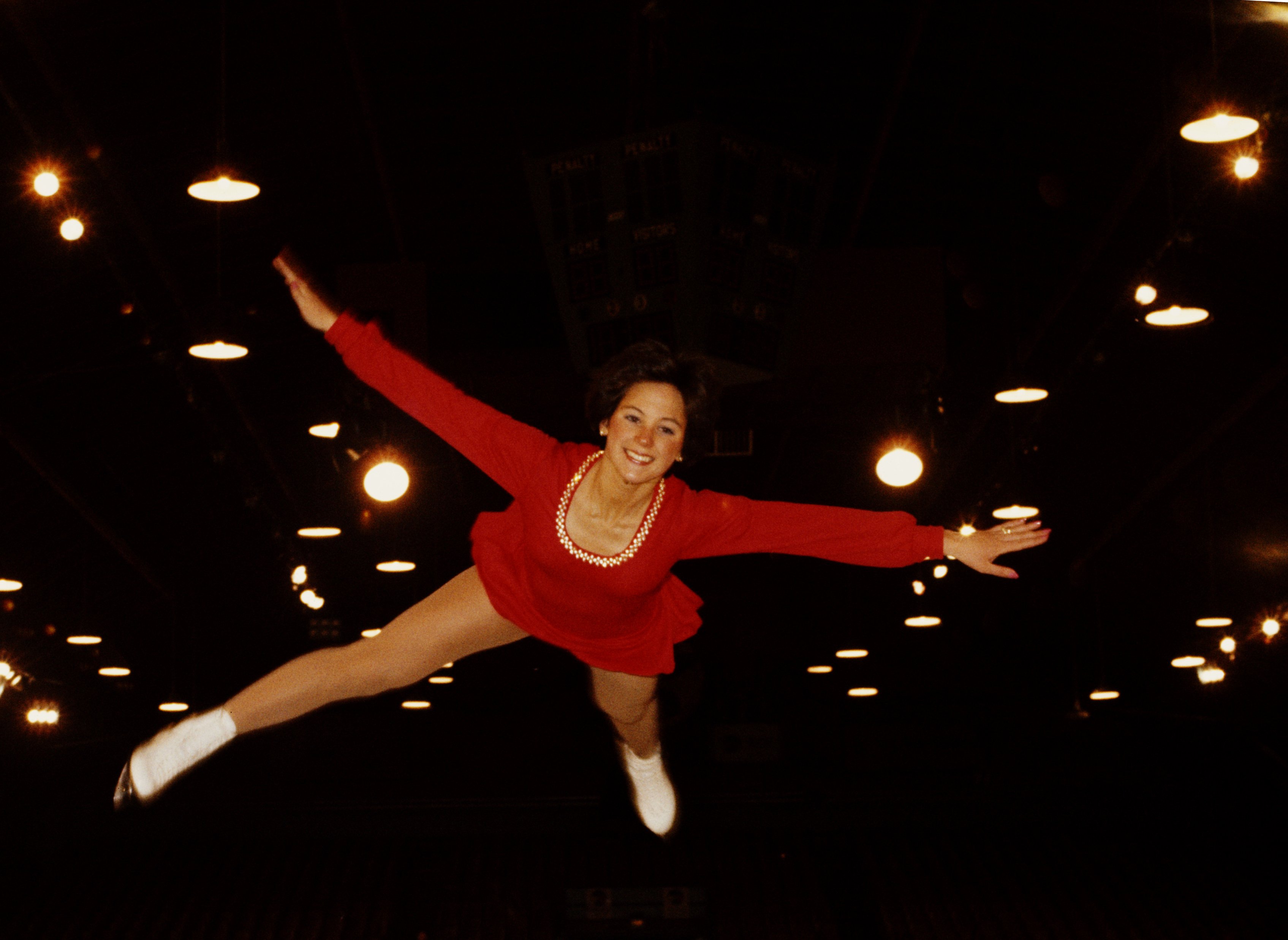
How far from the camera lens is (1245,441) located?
10.9 metres

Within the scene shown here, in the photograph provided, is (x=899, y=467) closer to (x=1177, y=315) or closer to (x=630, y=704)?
(x=1177, y=315)

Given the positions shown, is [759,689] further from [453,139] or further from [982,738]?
[453,139]

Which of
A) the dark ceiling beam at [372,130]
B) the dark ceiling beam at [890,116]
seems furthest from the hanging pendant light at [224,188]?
the dark ceiling beam at [890,116]

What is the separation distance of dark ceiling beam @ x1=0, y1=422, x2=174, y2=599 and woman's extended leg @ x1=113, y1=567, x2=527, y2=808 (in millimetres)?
7561

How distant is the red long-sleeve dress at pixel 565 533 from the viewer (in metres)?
3.40

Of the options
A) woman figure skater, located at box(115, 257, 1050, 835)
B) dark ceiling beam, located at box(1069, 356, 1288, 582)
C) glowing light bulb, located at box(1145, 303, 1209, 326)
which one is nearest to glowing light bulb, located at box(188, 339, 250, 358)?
woman figure skater, located at box(115, 257, 1050, 835)

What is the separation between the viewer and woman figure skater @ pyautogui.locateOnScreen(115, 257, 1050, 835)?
11.2 feet

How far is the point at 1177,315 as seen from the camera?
22.2 ft

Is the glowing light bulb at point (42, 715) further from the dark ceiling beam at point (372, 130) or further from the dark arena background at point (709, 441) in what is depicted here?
the dark ceiling beam at point (372, 130)

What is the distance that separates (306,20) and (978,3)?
3857 mm

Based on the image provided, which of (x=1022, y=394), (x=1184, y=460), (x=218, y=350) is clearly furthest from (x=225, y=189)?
(x=1184, y=460)

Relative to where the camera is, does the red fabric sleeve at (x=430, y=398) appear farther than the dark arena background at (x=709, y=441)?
No

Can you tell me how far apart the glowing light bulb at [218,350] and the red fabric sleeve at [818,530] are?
3.95 metres

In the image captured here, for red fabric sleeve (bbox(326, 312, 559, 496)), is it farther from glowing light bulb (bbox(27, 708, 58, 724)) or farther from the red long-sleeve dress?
glowing light bulb (bbox(27, 708, 58, 724))
